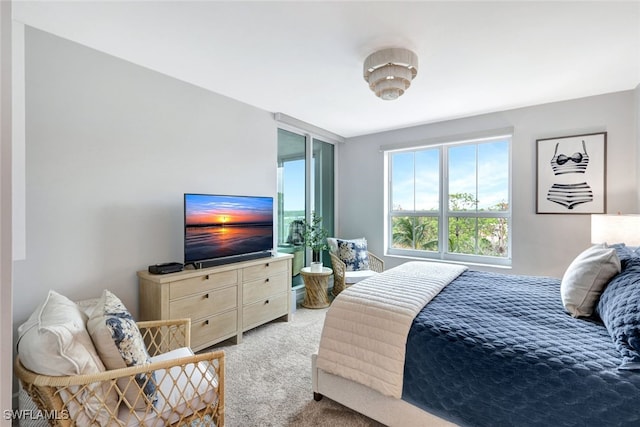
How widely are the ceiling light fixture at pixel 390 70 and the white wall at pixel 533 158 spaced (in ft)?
6.42

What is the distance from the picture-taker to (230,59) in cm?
229

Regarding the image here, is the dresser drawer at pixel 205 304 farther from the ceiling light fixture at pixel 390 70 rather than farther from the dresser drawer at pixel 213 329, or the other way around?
the ceiling light fixture at pixel 390 70

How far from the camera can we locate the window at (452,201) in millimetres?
3713

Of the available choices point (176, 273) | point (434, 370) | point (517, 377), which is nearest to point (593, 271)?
point (517, 377)

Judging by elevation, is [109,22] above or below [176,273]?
above

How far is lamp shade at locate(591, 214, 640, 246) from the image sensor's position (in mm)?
2338

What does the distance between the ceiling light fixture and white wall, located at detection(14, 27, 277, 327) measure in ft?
5.32

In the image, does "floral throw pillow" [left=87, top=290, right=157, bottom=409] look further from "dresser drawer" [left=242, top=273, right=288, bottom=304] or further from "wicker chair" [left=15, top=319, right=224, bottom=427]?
"dresser drawer" [left=242, top=273, right=288, bottom=304]

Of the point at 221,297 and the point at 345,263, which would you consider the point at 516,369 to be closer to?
the point at 221,297

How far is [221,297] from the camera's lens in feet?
8.54

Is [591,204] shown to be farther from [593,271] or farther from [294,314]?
[294,314]

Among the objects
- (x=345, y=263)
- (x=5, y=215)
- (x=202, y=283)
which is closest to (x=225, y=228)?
(x=202, y=283)

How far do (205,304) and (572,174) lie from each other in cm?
391

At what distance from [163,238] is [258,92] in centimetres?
166
